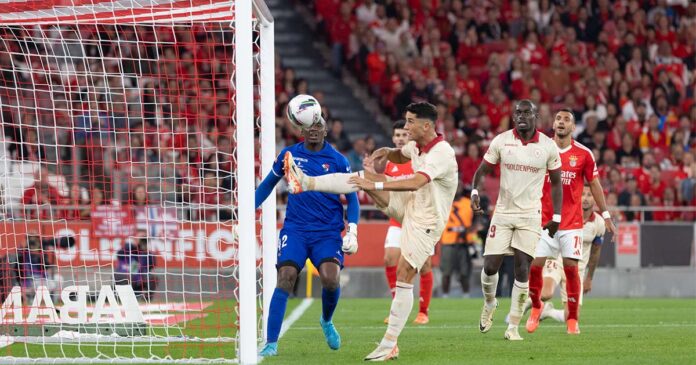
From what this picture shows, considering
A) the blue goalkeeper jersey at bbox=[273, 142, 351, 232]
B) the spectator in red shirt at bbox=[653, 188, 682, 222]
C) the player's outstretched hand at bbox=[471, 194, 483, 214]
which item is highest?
the blue goalkeeper jersey at bbox=[273, 142, 351, 232]

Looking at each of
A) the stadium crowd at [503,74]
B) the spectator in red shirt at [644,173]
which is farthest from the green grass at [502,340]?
the stadium crowd at [503,74]

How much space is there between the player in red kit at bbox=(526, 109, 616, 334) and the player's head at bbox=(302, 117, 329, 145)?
11.4ft

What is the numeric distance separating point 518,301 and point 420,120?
9.31ft

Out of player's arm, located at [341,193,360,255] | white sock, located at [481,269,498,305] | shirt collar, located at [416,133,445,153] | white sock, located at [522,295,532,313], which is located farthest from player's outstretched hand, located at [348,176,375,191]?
white sock, located at [522,295,532,313]

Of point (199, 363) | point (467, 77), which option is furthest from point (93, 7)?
point (467, 77)

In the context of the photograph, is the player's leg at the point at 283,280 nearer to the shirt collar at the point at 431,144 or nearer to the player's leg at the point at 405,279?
the player's leg at the point at 405,279

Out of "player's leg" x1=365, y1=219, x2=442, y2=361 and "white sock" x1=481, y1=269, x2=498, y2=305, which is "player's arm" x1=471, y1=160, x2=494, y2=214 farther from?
"player's leg" x1=365, y1=219, x2=442, y2=361

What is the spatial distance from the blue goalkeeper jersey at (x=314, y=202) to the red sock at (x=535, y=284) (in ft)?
10.5

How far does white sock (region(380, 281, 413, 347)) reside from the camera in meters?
10.2

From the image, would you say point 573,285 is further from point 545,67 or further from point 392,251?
point 545,67

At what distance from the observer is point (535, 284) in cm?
1325

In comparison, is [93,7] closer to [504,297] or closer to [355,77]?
[504,297]

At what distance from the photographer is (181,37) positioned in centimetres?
2630

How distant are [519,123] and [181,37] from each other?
A: 49.8 ft
